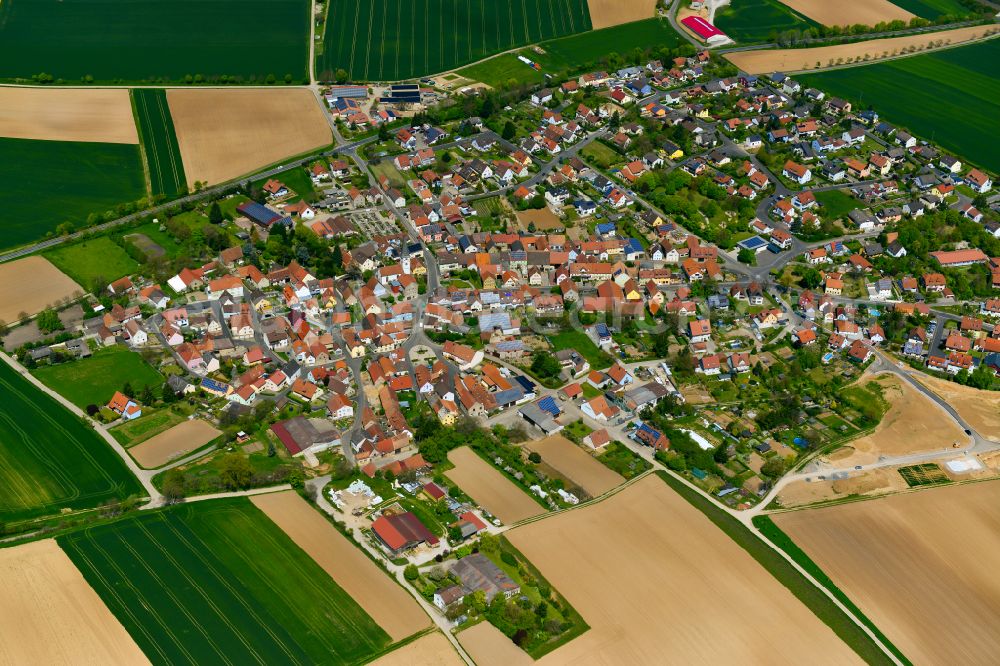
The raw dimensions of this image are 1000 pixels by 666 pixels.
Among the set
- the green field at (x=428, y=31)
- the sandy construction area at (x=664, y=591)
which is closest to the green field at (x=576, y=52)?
the green field at (x=428, y=31)

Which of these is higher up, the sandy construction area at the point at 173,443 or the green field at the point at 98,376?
the green field at the point at 98,376

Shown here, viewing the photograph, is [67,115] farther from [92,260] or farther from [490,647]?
[490,647]

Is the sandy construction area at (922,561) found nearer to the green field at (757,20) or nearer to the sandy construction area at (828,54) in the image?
the sandy construction area at (828,54)

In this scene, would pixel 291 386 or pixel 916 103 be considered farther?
pixel 916 103

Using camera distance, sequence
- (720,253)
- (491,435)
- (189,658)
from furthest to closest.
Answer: (720,253) < (491,435) < (189,658)

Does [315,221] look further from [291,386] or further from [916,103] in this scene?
[916,103]

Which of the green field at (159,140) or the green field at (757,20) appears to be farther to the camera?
the green field at (757,20)

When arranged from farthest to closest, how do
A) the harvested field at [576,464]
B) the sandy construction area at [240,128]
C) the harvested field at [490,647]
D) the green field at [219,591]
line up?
the sandy construction area at [240,128] < the harvested field at [576,464] < the green field at [219,591] < the harvested field at [490,647]

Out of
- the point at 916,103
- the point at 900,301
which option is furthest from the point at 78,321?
the point at 916,103
